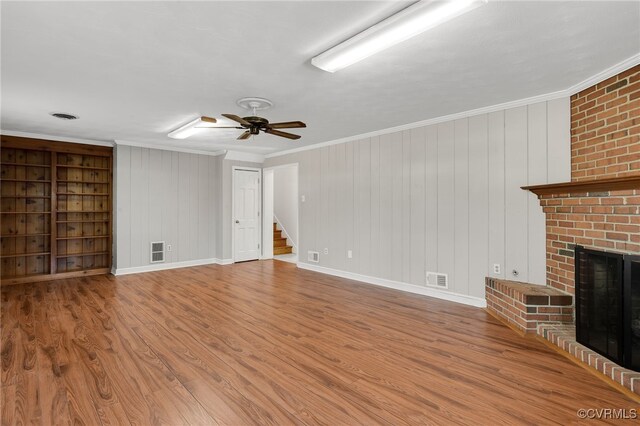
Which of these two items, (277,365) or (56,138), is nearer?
(277,365)

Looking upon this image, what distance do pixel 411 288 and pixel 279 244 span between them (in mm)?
4556

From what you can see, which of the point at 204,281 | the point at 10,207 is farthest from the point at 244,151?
the point at 10,207

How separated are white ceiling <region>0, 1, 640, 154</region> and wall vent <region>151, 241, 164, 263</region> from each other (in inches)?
113

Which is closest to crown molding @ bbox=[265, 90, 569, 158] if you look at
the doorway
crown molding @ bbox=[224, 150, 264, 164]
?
crown molding @ bbox=[224, 150, 264, 164]

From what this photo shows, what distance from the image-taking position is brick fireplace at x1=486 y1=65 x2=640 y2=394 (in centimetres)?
260

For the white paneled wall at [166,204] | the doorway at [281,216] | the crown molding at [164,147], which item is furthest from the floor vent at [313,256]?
the crown molding at [164,147]

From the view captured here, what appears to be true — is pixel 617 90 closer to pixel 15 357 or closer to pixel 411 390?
pixel 411 390

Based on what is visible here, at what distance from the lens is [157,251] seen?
6.28m

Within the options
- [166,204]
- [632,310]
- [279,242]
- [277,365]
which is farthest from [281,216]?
[632,310]

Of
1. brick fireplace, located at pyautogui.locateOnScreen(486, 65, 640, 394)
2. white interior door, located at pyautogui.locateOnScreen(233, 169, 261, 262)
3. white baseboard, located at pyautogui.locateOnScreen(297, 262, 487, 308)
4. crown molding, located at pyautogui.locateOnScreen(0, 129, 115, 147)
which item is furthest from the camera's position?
white interior door, located at pyautogui.locateOnScreen(233, 169, 261, 262)

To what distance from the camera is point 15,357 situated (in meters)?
2.61

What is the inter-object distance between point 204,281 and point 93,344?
245 cm

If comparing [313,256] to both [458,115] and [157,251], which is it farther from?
[458,115]

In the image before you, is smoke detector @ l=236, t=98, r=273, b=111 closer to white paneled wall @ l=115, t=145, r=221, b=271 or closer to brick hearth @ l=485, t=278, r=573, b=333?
brick hearth @ l=485, t=278, r=573, b=333
